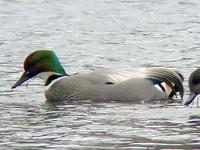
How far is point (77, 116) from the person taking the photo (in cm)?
1148

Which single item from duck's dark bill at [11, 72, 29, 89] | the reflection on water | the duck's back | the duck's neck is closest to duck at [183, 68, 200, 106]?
the reflection on water

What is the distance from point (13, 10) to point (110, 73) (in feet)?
26.6

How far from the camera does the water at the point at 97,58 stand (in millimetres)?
9914

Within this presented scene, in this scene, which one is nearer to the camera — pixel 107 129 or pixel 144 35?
pixel 107 129

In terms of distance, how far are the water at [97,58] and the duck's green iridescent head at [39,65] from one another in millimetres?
274

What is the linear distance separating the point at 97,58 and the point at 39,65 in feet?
9.15

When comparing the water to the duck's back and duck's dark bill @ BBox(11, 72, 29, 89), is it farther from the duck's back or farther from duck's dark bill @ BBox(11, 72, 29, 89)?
the duck's back

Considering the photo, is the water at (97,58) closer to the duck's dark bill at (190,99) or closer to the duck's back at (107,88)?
the duck's dark bill at (190,99)

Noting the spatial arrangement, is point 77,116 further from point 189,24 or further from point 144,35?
point 189,24

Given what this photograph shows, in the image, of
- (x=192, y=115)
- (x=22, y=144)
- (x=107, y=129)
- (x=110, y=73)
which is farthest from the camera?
(x=110, y=73)

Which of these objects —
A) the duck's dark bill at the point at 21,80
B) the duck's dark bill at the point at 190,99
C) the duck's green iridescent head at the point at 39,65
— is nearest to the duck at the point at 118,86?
the duck's dark bill at the point at 21,80

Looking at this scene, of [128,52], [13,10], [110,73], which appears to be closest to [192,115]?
[110,73]

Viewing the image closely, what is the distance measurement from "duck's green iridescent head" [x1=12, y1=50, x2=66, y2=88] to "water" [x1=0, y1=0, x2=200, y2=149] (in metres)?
0.27

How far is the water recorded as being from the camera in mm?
9914
